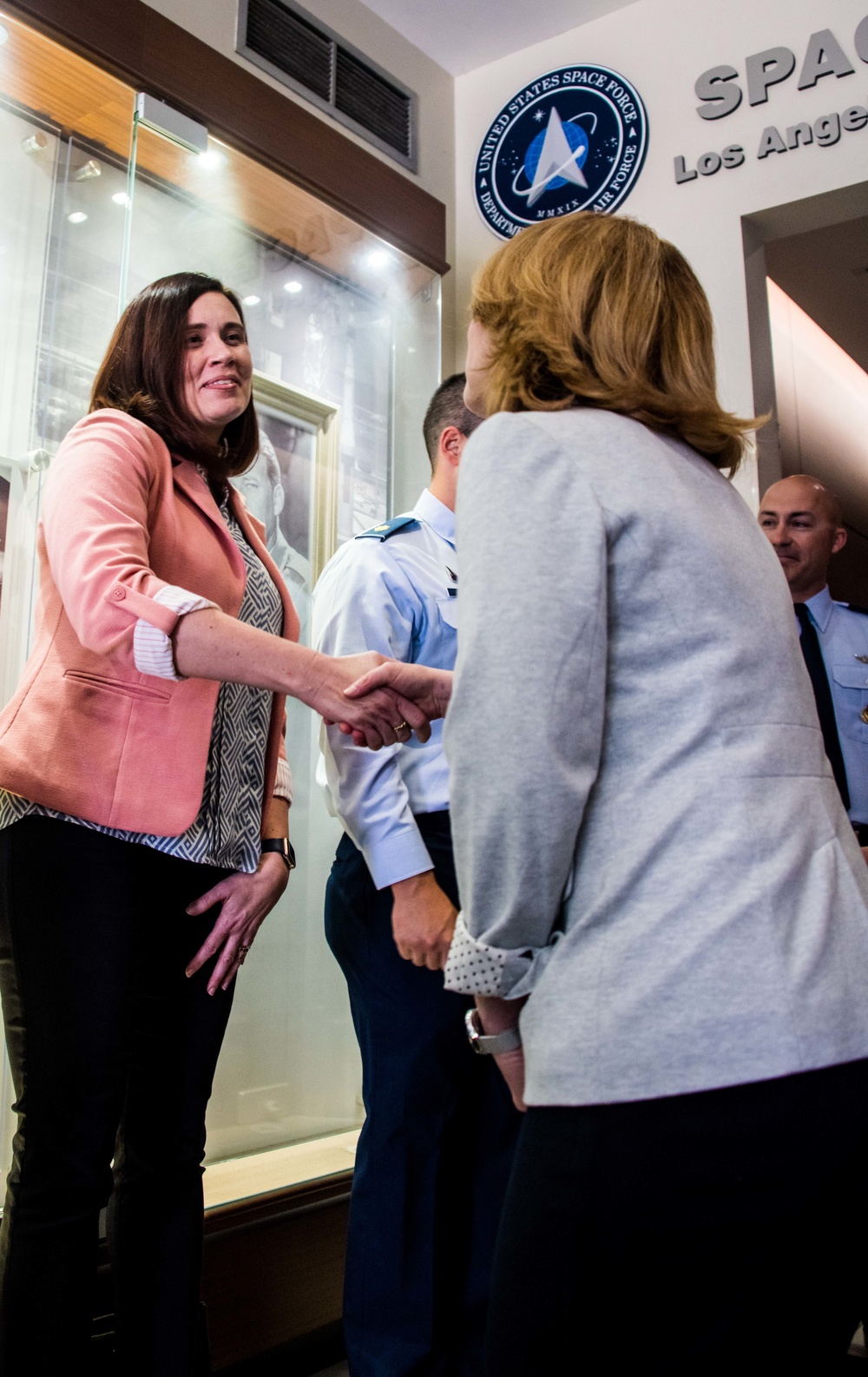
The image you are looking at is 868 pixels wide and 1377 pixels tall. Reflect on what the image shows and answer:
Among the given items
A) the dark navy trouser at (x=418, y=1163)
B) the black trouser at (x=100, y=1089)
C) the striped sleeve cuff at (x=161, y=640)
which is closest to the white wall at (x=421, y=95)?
the striped sleeve cuff at (x=161, y=640)

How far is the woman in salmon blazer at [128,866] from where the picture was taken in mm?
1167

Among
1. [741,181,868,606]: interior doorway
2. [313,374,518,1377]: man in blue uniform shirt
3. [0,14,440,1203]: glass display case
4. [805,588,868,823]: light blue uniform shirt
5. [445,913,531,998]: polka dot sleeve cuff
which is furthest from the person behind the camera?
[741,181,868,606]: interior doorway

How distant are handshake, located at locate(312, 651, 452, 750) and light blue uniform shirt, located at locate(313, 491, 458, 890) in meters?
0.18

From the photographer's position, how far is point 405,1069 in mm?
1455

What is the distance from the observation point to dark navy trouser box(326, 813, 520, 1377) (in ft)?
4.66

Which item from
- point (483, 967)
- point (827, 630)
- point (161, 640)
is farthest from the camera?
point (827, 630)

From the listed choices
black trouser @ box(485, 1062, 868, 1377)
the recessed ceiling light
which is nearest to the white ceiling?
the recessed ceiling light

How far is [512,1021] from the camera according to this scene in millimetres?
856

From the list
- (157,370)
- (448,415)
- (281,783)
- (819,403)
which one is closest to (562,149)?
(448,415)

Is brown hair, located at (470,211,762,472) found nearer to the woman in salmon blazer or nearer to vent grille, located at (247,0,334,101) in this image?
the woman in salmon blazer

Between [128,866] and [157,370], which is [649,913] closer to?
[128,866]

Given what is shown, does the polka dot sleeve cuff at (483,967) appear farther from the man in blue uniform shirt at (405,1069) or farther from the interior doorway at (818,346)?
the interior doorway at (818,346)

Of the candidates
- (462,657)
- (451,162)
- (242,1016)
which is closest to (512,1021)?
(462,657)

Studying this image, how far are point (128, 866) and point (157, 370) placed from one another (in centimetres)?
70
